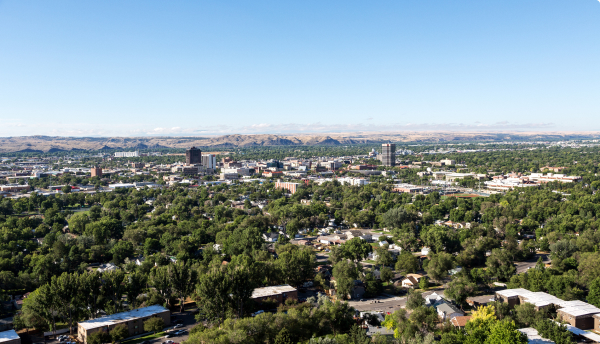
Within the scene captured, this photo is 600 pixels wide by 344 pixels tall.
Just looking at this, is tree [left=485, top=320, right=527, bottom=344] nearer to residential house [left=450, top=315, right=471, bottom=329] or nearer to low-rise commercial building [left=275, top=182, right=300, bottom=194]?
residential house [left=450, top=315, right=471, bottom=329]

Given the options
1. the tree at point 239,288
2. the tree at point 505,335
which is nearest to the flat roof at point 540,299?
the tree at point 505,335

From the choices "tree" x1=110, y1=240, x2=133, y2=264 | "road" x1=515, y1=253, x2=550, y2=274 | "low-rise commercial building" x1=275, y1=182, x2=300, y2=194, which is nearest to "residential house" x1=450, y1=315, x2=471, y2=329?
"road" x1=515, y1=253, x2=550, y2=274

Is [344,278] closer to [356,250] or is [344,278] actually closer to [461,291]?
[461,291]

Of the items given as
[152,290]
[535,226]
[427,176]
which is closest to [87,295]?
[152,290]

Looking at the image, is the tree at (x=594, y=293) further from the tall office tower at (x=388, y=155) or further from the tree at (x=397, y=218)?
the tall office tower at (x=388, y=155)

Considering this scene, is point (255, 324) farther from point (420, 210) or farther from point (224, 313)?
point (420, 210)
